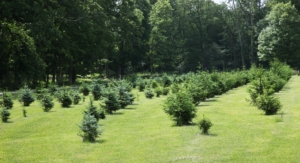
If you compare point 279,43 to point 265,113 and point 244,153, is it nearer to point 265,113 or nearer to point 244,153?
point 265,113

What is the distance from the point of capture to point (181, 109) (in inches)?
691

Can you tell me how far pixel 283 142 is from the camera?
1295 cm

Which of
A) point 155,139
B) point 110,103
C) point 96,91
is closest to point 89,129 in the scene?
point 155,139

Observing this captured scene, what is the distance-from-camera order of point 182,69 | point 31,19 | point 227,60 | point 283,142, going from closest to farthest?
1. point 283,142
2. point 31,19
3. point 182,69
4. point 227,60

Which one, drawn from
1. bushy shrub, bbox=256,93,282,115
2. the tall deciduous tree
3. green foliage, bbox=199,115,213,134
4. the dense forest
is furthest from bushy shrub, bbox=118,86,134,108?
the tall deciduous tree

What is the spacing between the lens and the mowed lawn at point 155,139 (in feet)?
39.0

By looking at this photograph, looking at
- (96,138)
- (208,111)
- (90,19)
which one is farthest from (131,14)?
(96,138)

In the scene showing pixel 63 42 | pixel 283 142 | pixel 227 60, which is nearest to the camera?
pixel 283 142

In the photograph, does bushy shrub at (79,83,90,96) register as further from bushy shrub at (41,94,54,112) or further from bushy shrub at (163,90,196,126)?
bushy shrub at (163,90,196,126)

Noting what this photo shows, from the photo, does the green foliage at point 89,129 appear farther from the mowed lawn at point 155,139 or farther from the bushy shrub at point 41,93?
the bushy shrub at point 41,93

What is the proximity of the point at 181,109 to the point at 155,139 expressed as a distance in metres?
3.35

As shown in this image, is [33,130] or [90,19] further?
[90,19]

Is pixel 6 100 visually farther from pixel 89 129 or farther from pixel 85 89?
pixel 89 129

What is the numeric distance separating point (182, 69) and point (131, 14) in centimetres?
2350
